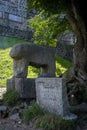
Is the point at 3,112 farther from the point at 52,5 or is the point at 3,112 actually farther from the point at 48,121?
the point at 52,5

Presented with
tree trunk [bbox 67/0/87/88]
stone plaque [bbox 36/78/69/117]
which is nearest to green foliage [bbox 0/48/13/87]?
tree trunk [bbox 67/0/87/88]

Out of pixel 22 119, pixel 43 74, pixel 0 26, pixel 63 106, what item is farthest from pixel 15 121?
pixel 0 26

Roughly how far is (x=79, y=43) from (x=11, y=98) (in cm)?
417

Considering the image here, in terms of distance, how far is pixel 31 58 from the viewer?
34.5 feet

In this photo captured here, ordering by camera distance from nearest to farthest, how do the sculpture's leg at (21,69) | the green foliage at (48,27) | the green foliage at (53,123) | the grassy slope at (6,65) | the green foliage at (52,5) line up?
1. the green foliage at (53,123)
2. the sculpture's leg at (21,69)
3. the green foliage at (52,5)
4. the grassy slope at (6,65)
5. the green foliage at (48,27)

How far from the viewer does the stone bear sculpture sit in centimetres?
1023

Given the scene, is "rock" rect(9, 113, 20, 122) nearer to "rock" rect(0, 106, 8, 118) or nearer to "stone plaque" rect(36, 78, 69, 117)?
"rock" rect(0, 106, 8, 118)

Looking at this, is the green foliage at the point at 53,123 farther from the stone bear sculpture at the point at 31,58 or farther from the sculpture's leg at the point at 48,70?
the sculpture's leg at the point at 48,70

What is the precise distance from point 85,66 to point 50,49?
1880mm

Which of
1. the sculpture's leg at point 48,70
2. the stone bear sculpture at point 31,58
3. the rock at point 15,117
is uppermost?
the stone bear sculpture at point 31,58

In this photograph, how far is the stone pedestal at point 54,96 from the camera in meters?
8.31

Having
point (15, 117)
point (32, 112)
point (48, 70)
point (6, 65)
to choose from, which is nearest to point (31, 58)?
point (48, 70)

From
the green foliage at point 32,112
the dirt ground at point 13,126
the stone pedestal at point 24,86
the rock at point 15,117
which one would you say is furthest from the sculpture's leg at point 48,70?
the dirt ground at point 13,126

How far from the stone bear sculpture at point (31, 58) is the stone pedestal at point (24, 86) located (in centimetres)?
19
